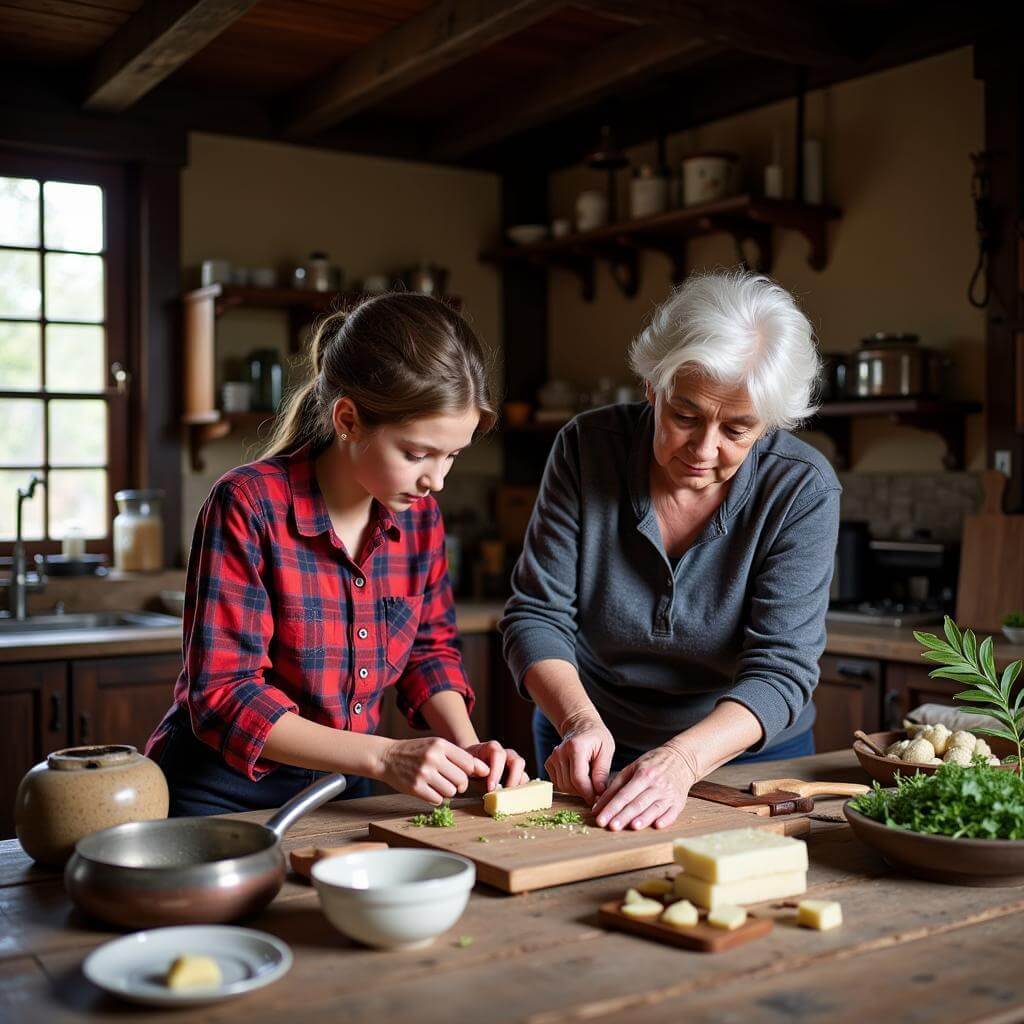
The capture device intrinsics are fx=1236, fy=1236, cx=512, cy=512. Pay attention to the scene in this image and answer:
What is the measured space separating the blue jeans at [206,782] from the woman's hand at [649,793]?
0.51m

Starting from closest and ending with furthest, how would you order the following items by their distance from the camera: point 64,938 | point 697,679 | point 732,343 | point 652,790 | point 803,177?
point 64,938, point 652,790, point 732,343, point 697,679, point 803,177

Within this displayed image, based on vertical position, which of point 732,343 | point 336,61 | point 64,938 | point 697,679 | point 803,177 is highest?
point 336,61

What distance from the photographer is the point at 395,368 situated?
5.88 ft

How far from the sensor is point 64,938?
1247mm

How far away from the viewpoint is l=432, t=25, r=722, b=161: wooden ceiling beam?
3855 mm

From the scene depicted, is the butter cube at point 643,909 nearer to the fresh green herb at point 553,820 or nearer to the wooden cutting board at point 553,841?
the wooden cutting board at point 553,841

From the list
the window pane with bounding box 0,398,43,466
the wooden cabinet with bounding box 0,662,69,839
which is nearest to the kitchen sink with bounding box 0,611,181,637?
the wooden cabinet with bounding box 0,662,69,839


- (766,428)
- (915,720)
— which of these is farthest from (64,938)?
(915,720)

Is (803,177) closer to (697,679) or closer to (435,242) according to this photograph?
(435,242)

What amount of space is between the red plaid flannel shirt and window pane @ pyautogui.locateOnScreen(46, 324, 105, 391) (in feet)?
9.22

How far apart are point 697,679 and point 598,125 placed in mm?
3428

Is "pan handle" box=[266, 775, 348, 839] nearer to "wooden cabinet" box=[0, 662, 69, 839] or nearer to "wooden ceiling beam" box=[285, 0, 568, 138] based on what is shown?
"wooden cabinet" box=[0, 662, 69, 839]

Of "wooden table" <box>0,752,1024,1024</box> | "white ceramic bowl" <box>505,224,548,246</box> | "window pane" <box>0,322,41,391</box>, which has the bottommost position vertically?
"wooden table" <box>0,752,1024,1024</box>

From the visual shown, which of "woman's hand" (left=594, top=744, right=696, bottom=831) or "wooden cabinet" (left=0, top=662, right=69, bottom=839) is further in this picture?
"wooden cabinet" (left=0, top=662, right=69, bottom=839)
